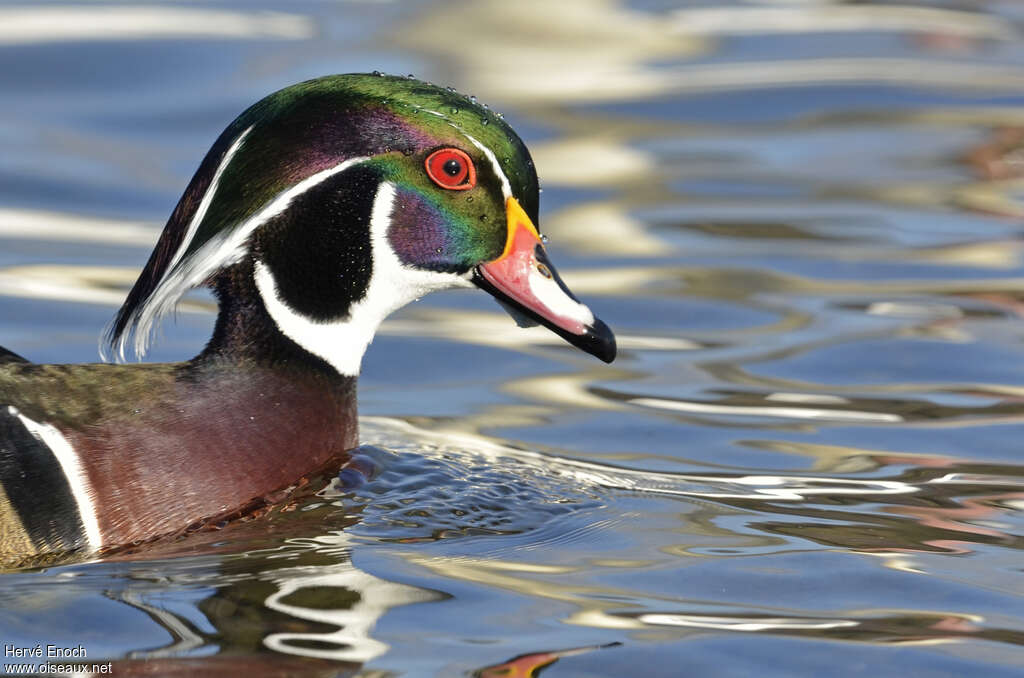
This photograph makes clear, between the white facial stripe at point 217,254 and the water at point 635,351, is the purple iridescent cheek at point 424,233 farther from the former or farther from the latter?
the water at point 635,351

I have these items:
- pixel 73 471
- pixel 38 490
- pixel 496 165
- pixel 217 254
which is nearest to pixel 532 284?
pixel 496 165

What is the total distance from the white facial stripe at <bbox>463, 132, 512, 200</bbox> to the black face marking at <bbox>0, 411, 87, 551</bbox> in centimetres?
143

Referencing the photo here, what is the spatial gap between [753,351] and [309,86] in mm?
2739

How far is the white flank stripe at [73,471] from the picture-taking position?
15.7 ft

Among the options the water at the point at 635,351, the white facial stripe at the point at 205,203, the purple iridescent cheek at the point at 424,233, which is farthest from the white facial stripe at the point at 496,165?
the water at the point at 635,351

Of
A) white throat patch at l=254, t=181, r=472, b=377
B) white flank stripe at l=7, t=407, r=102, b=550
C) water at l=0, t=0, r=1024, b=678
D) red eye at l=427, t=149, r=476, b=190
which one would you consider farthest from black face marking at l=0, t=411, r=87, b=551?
red eye at l=427, t=149, r=476, b=190

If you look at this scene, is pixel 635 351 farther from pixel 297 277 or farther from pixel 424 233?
pixel 297 277

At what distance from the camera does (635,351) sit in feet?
24.3

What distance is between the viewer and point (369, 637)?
4297 millimetres

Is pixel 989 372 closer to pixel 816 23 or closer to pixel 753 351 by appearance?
pixel 753 351

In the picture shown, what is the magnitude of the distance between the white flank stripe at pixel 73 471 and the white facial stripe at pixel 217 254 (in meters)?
0.49

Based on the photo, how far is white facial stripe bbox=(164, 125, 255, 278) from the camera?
17.0 ft

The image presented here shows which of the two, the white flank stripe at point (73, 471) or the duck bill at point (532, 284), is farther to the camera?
the duck bill at point (532, 284)

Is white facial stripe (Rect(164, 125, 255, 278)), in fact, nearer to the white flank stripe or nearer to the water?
the white flank stripe
